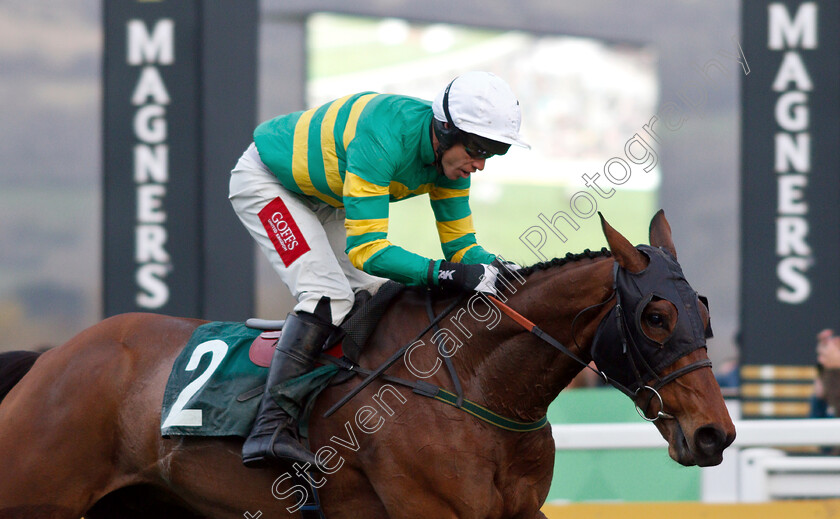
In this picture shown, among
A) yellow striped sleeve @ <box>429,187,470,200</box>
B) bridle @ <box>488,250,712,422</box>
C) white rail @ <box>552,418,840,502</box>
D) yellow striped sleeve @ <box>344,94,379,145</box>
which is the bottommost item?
white rail @ <box>552,418,840,502</box>

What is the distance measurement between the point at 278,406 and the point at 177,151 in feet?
18.9

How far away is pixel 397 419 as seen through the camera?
3.03 meters

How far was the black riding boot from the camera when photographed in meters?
3.02

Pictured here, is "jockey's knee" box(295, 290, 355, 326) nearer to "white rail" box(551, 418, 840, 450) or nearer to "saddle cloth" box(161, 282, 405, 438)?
"saddle cloth" box(161, 282, 405, 438)

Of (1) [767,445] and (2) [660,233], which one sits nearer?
(2) [660,233]

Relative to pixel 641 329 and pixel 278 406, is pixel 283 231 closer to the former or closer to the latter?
pixel 278 406

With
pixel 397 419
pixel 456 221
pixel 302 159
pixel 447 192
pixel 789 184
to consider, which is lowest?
pixel 397 419

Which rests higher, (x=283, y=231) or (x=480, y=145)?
Answer: (x=480, y=145)

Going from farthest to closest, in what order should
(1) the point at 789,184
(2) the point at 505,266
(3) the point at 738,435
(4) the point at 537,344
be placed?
(1) the point at 789,184, (3) the point at 738,435, (2) the point at 505,266, (4) the point at 537,344

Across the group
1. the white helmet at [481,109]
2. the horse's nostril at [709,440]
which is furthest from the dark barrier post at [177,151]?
the horse's nostril at [709,440]

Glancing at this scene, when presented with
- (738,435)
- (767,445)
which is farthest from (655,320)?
(767,445)

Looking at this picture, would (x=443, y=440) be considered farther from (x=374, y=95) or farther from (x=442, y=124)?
(x=374, y=95)

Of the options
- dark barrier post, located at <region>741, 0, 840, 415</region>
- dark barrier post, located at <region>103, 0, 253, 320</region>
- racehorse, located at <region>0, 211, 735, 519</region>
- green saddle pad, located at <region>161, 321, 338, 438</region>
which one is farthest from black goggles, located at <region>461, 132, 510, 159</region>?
dark barrier post, located at <region>741, 0, 840, 415</region>

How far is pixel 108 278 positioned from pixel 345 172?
18.7 ft
